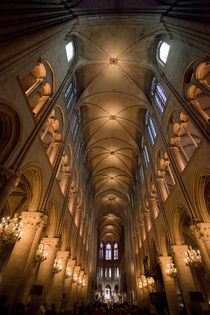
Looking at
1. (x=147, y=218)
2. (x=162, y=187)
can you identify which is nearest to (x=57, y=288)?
(x=162, y=187)

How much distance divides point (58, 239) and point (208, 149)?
9.51 meters

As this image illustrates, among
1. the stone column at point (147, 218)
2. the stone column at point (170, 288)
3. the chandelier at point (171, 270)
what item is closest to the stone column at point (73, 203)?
the stone column at point (147, 218)

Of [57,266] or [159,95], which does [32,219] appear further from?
[159,95]

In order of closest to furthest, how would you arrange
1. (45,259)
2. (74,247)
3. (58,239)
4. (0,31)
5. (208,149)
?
(0,31)
(208,149)
(45,259)
(58,239)
(74,247)

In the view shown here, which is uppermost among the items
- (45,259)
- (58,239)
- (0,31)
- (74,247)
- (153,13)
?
(153,13)

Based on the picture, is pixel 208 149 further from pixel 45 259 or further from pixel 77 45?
pixel 77 45

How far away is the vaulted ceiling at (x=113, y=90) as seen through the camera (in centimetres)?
1252

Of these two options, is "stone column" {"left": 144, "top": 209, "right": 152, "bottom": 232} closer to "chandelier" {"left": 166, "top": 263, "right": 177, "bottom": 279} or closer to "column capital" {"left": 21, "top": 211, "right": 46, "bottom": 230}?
"chandelier" {"left": 166, "top": 263, "right": 177, "bottom": 279}

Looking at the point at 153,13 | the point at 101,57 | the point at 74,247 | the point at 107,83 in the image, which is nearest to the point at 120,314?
the point at 74,247

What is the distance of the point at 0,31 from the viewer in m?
5.45

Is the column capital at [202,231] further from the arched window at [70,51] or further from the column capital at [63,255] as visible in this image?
the arched window at [70,51]

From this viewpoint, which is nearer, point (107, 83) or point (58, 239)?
point (58, 239)

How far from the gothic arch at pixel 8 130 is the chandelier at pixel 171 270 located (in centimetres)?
1197

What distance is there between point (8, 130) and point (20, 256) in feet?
16.8
